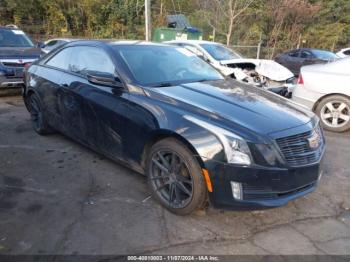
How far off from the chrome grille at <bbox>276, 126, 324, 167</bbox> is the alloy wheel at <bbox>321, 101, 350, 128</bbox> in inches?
132

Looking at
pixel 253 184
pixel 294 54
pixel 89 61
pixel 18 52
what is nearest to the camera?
pixel 253 184

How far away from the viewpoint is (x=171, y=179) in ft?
10.3

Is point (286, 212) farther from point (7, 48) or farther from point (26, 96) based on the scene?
point (7, 48)

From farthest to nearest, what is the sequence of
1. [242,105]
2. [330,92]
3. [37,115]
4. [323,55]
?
1. [323,55]
2. [330,92]
3. [37,115]
4. [242,105]

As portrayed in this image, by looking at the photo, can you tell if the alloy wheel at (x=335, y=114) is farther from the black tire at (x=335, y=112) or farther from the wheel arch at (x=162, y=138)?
the wheel arch at (x=162, y=138)

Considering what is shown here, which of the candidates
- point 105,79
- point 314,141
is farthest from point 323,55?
point 105,79

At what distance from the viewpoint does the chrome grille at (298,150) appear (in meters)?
2.76

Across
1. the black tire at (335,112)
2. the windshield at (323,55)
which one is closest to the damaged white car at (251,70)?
the black tire at (335,112)

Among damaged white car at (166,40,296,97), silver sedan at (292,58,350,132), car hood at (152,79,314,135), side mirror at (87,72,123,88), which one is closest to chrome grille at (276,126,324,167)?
car hood at (152,79,314,135)

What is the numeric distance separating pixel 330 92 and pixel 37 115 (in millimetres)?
5178

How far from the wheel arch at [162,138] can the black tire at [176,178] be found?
3 cm

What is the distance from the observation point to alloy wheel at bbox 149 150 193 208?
302 cm

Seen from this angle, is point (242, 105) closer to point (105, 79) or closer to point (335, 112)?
point (105, 79)

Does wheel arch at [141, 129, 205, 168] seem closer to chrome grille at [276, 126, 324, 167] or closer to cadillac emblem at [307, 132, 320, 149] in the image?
chrome grille at [276, 126, 324, 167]
